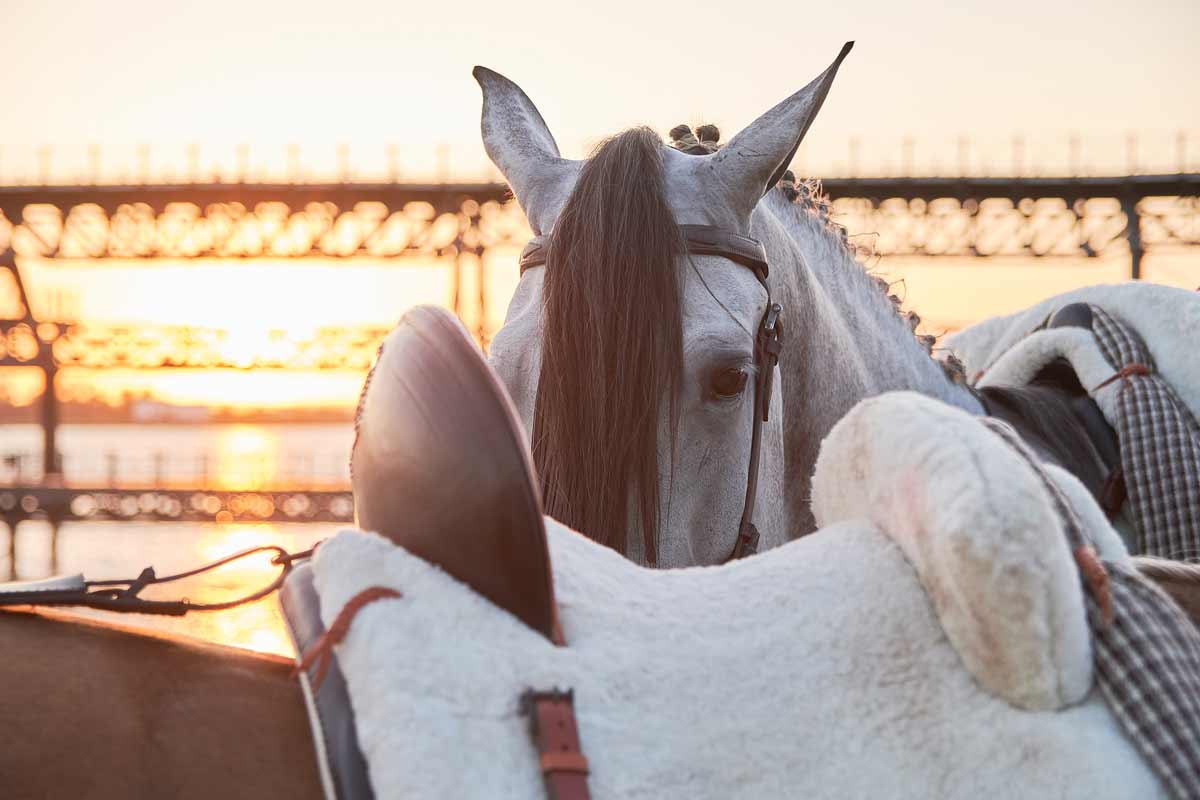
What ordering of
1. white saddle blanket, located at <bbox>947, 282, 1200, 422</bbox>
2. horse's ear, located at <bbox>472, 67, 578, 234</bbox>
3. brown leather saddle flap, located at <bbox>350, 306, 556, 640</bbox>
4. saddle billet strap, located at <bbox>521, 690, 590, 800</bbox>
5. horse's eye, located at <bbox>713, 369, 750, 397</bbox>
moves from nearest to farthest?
saddle billet strap, located at <bbox>521, 690, 590, 800</bbox> → brown leather saddle flap, located at <bbox>350, 306, 556, 640</bbox> → horse's eye, located at <bbox>713, 369, 750, 397</bbox> → horse's ear, located at <bbox>472, 67, 578, 234</bbox> → white saddle blanket, located at <bbox>947, 282, 1200, 422</bbox>

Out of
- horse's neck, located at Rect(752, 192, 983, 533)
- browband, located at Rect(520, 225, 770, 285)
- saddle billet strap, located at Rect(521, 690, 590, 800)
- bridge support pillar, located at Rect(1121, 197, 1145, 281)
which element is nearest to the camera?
saddle billet strap, located at Rect(521, 690, 590, 800)

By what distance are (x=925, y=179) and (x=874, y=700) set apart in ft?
81.3

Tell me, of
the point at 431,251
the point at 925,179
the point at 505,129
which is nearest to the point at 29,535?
the point at 431,251

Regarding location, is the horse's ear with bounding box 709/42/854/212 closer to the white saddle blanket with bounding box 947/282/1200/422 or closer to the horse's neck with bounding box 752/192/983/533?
the horse's neck with bounding box 752/192/983/533

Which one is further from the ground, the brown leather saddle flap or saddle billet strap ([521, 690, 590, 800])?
the brown leather saddle flap

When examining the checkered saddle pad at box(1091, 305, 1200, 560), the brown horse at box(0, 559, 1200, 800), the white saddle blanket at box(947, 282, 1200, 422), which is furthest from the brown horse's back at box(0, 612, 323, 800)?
the white saddle blanket at box(947, 282, 1200, 422)

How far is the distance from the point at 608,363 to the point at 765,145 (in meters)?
0.61

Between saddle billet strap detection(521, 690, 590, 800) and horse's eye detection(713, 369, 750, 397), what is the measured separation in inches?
35.8

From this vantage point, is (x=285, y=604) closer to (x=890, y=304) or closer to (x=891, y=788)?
(x=891, y=788)

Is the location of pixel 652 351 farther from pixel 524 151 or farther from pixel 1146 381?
pixel 1146 381

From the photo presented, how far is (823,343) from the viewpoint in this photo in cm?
228

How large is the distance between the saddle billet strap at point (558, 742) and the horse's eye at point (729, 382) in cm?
91

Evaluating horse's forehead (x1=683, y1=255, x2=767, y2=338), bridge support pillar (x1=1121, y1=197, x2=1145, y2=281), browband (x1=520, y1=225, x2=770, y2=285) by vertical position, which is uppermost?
bridge support pillar (x1=1121, y1=197, x2=1145, y2=281)

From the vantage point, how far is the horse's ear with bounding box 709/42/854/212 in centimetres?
200
